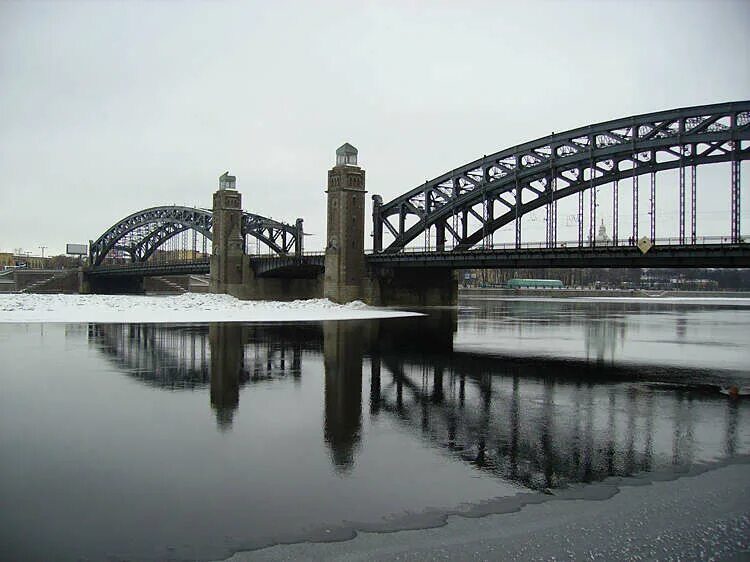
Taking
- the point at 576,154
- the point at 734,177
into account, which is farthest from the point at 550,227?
the point at 734,177

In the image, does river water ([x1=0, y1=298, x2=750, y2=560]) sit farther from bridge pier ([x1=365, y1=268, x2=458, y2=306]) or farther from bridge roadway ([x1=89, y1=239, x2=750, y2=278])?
bridge pier ([x1=365, y1=268, x2=458, y2=306])

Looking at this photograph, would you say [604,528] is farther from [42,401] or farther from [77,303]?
[77,303]

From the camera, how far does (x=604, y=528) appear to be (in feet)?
27.6

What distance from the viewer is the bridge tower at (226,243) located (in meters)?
96.8

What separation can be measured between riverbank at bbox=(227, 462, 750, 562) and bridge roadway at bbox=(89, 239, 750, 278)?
130 feet

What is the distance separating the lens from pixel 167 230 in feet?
463

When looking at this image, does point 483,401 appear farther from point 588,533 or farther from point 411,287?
point 411,287

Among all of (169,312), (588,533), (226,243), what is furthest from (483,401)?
(226,243)

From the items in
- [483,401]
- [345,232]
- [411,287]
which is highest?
[345,232]

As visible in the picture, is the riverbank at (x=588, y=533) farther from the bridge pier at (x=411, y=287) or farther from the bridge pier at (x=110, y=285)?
the bridge pier at (x=110, y=285)

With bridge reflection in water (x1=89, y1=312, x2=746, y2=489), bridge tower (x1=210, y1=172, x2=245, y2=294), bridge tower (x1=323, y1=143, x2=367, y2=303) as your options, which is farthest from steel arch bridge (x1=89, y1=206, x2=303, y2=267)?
bridge reflection in water (x1=89, y1=312, x2=746, y2=489)

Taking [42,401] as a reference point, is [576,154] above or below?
above

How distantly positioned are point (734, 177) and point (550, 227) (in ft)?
53.5

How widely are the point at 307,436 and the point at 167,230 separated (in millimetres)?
135055
